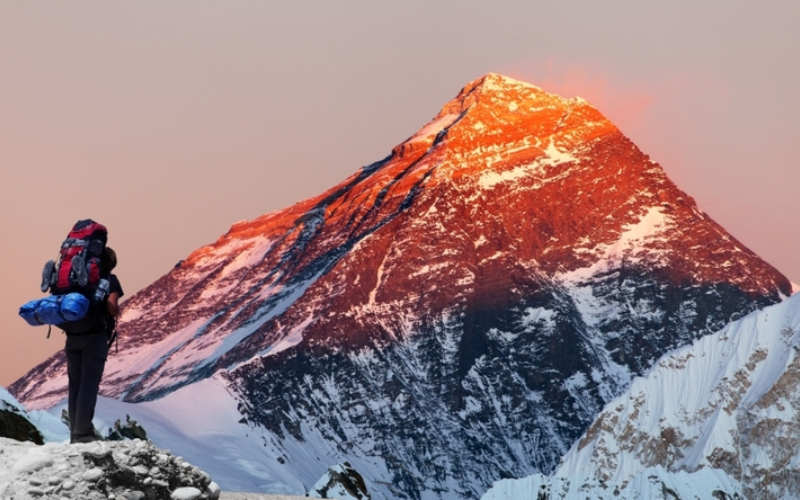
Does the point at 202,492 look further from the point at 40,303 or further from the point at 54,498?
the point at 40,303

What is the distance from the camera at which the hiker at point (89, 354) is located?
16.4 metres

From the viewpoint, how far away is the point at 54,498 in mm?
14664

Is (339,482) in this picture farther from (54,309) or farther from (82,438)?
(54,309)

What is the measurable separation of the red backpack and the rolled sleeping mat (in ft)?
0.60

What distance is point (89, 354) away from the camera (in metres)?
16.6

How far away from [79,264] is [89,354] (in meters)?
1.15

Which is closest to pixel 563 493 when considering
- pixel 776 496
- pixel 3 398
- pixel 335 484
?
pixel 776 496

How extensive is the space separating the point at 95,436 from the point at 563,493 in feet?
577

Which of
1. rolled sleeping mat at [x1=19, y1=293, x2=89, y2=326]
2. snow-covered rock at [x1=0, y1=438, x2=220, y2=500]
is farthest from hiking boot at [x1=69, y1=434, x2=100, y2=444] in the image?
rolled sleeping mat at [x1=19, y1=293, x2=89, y2=326]

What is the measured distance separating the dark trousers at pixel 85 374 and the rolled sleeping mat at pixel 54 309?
59cm

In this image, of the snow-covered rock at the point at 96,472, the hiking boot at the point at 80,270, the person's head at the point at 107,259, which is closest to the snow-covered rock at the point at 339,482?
the person's head at the point at 107,259

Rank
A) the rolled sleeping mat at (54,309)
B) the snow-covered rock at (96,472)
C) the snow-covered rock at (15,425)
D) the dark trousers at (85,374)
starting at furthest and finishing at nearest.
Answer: the snow-covered rock at (15,425)
the dark trousers at (85,374)
the rolled sleeping mat at (54,309)
the snow-covered rock at (96,472)

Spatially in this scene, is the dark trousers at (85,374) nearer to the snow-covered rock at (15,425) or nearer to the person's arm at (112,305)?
the person's arm at (112,305)

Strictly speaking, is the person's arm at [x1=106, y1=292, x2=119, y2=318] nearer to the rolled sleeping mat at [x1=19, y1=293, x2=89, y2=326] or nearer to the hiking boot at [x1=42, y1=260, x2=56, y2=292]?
the rolled sleeping mat at [x1=19, y1=293, x2=89, y2=326]
